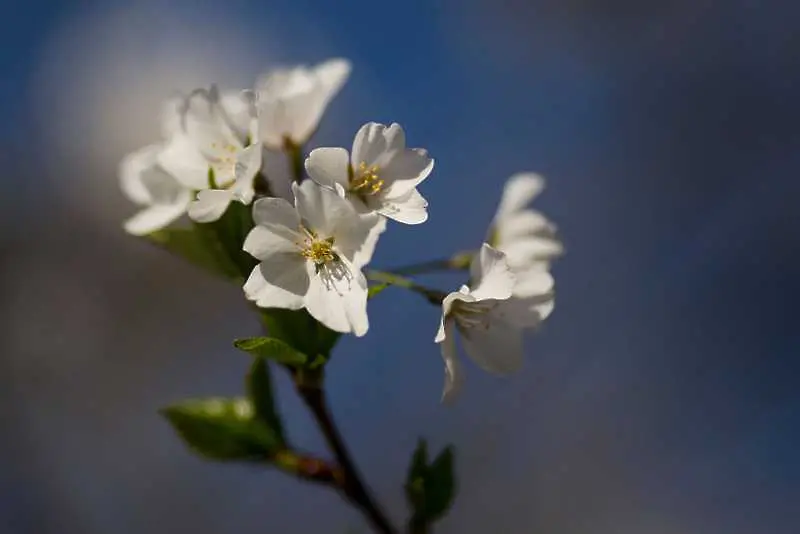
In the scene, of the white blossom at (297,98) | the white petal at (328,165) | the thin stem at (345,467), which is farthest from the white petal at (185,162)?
the thin stem at (345,467)

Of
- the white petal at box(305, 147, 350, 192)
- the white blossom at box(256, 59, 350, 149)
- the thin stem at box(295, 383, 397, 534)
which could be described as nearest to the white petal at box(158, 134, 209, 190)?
the white blossom at box(256, 59, 350, 149)

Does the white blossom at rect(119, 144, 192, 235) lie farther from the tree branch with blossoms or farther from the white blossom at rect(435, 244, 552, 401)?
the white blossom at rect(435, 244, 552, 401)

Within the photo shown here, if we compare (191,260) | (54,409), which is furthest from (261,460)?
(54,409)

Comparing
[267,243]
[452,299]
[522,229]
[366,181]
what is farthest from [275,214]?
[522,229]

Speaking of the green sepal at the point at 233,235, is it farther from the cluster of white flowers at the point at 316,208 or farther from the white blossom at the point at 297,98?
the white blossom at the point at 297,98

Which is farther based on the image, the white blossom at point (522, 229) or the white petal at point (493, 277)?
the white blossom at point (522, 229)
